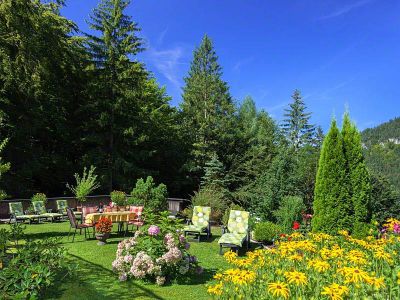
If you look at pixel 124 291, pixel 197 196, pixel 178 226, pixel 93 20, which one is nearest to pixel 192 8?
pixel 197 196

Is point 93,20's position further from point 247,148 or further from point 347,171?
point 347,171

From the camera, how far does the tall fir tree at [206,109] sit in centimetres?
2266

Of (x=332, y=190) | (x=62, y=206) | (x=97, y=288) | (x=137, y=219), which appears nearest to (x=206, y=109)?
(x=62, y=206)

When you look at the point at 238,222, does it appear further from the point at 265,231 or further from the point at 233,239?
the point at 233,239

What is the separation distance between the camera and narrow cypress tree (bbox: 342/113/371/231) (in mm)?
6828

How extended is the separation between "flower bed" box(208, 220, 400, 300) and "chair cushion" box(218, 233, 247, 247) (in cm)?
341

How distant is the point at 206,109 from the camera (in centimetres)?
2355

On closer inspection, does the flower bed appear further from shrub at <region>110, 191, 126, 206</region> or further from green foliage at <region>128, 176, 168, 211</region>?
shrub at <region>110, 191, 126, 206</region>

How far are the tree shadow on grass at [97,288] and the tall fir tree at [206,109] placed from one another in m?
15.7

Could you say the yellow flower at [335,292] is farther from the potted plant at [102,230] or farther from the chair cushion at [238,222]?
the potted plant at [102,230]

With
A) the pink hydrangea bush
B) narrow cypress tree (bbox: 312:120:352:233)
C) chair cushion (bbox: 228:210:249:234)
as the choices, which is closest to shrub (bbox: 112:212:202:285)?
the pink hydrangea bush

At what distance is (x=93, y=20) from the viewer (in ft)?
68.0

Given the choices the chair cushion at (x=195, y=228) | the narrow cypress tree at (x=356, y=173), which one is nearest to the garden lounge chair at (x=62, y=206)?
the chair cushion at (x=195, y=228)

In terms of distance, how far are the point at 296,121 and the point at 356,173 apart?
30033 mm
